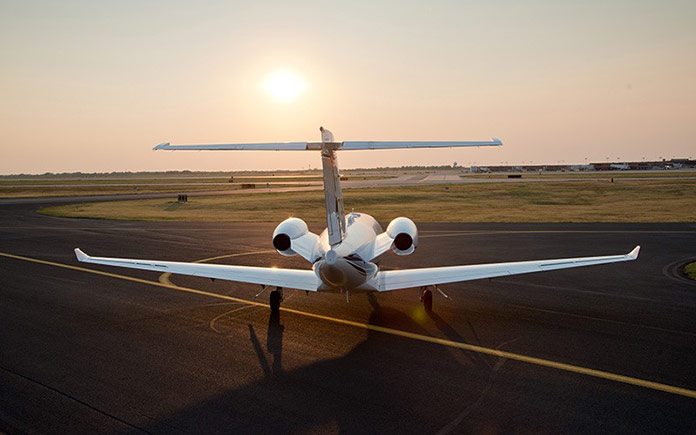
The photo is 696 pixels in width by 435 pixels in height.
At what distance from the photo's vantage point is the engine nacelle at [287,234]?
12753 millimetres

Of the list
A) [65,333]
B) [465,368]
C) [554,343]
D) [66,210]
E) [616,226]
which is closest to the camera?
[465,368]

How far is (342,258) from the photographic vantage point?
35.1 ft

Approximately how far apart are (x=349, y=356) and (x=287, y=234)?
3850 millimetres

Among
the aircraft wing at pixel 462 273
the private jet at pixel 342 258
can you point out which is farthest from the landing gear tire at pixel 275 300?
the aircraft wing at pixel 462 273

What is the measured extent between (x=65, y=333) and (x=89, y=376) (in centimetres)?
348

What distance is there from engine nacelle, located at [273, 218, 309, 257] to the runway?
6.80 feet

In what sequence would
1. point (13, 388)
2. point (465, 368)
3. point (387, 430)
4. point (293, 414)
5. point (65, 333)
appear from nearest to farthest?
point (387, 430), point (293, 414), point (13, 388), point (465, 368), point (65, 333)

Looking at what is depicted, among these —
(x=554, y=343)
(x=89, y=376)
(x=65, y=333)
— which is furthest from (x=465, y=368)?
(x=65, y=333)

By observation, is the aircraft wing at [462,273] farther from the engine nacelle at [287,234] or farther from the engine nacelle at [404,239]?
the engine nacelle at [287,234]

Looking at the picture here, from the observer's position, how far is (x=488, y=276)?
41.5ft

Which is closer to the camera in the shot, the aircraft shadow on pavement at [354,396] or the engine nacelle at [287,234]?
the aircraft shadow on pavement at [354,396]

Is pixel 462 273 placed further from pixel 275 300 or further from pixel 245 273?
pixel 245 273

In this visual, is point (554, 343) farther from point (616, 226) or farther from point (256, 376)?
point (616, 226)

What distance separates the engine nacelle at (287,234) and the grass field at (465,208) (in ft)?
84.4
